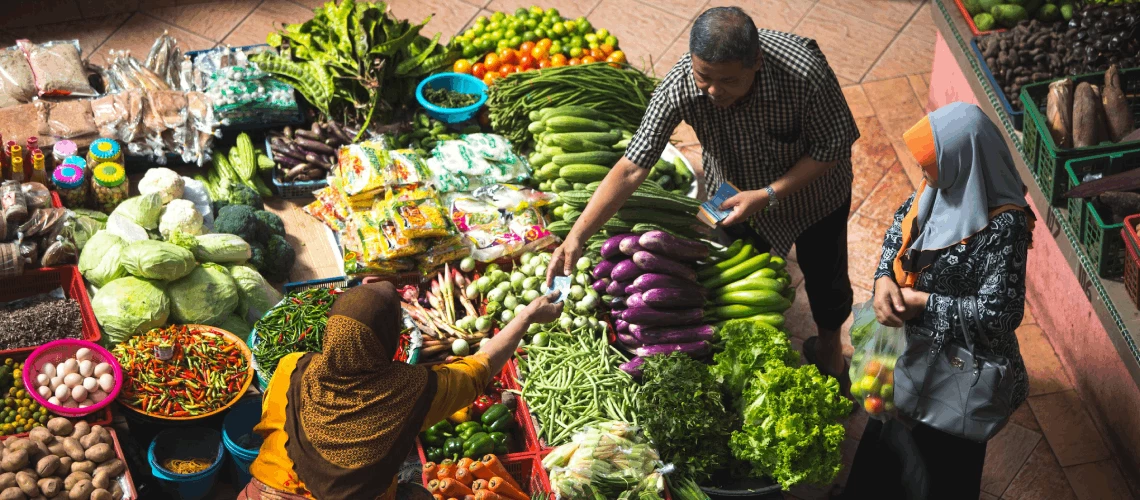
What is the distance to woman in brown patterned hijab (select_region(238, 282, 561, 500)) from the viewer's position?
9.95ft

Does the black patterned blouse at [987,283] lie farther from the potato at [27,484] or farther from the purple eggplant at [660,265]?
the potato at [27,484]

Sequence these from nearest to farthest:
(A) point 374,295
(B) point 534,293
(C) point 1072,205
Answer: (A) point 374,295 < (B) point 534,293 < (C) point 1072,205

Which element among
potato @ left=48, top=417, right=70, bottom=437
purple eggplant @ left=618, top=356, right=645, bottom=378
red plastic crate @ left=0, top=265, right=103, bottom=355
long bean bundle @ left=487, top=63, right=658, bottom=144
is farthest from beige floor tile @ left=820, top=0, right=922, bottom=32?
potato @ left=48, top=417, right=70, bottom=437

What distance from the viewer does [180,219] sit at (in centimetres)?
498

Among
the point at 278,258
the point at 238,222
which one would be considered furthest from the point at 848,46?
the point at 238,222

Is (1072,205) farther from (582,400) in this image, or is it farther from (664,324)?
(582,400)

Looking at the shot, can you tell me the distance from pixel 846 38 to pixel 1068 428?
3.21 metres

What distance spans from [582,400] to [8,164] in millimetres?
2924

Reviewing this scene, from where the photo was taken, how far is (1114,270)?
4.94m

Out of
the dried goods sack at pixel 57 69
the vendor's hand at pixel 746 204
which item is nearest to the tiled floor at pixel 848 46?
the dried goods sack at pixel 57 69

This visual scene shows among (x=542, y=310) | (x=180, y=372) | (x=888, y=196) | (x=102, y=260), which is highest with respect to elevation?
(x=542, y=310)

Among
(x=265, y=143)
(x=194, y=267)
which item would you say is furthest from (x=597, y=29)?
(x=194, y=267)

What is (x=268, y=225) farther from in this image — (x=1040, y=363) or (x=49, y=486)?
(x=1040, y=363)

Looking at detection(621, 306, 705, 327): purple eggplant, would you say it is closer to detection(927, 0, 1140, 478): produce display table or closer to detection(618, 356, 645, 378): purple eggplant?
detection(618, 356, 645, 378): purple eggplant
